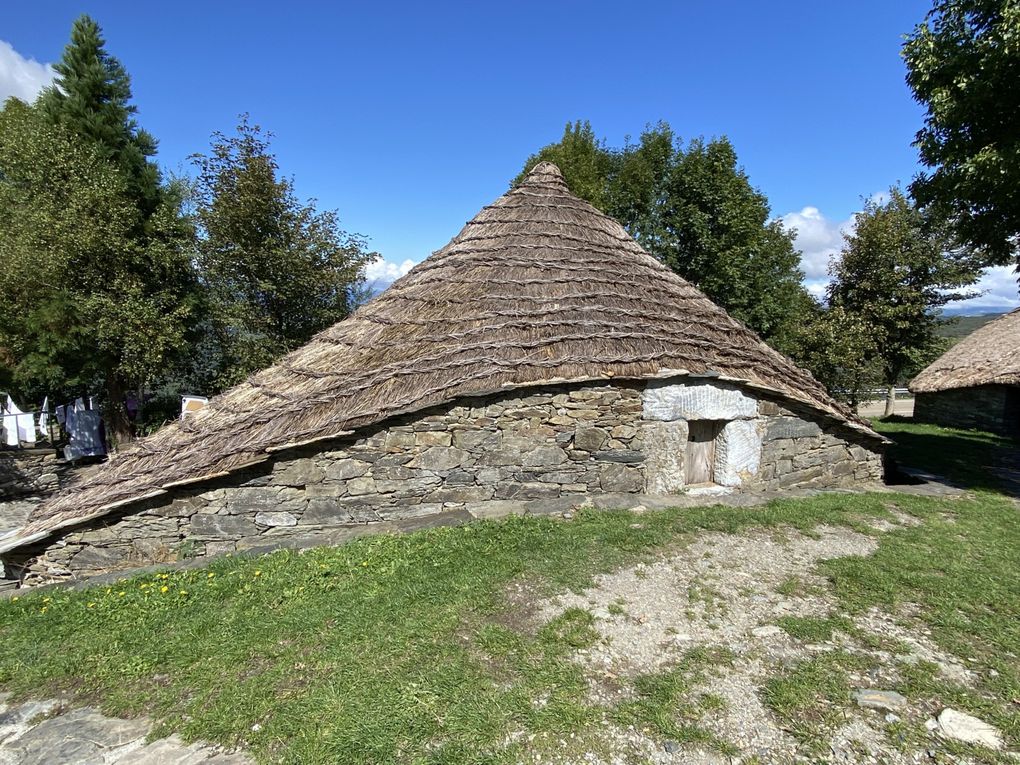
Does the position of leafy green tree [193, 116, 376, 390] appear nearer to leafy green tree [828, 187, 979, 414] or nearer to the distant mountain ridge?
leafy green tree [828, 187, 979, 414]

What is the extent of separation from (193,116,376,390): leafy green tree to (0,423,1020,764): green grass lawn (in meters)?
8.22

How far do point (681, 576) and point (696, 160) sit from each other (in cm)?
1596

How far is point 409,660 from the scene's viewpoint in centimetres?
314

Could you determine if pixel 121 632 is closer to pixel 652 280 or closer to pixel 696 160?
pixel 652 280

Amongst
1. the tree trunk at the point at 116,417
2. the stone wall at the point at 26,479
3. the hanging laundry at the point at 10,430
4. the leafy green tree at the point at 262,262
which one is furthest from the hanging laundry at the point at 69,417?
the leafy green tree at the point at 262,262

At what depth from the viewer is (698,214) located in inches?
616

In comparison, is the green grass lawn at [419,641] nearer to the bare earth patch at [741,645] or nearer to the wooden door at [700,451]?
the bare earth patch at [741,645]

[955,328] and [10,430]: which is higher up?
[955,328]

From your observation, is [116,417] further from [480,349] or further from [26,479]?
[480,349]

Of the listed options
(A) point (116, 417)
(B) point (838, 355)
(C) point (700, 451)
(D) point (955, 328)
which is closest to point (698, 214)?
(B) point (838, 355)

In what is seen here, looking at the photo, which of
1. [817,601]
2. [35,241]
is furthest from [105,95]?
[817,601]

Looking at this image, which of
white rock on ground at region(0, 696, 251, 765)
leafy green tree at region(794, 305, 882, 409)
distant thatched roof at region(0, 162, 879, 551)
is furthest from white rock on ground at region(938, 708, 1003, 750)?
leafy green tree at region(794, 305, 882, 409)

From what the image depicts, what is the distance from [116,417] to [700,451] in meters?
16.2

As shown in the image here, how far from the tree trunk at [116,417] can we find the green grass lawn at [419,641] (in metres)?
11.8
